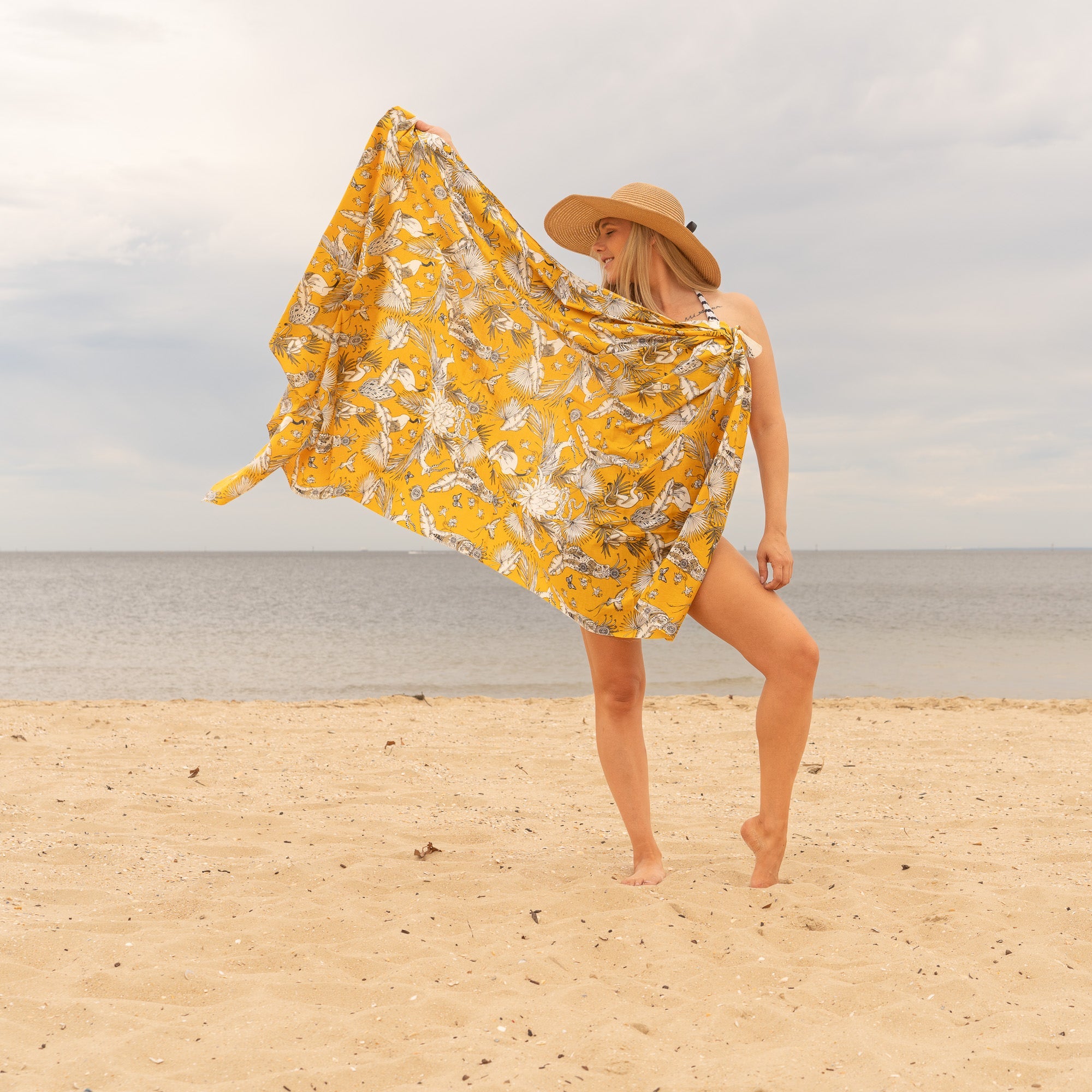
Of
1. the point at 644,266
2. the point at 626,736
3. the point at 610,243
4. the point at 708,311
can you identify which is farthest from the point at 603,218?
the point at 626,736

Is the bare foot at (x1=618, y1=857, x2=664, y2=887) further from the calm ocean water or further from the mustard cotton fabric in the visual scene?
the calm ocean water

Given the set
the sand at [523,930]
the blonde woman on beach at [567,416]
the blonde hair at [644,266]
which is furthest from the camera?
the blonde hair at [644,266]

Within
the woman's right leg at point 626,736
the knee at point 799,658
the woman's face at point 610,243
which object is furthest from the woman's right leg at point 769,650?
the woman's face at point 610,243

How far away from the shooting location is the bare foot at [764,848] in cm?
296

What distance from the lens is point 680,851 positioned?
369 centimetres

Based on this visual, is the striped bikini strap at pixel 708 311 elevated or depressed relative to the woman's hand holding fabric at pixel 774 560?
elevated

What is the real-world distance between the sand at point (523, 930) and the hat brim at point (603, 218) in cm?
223

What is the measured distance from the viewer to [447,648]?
1780cm

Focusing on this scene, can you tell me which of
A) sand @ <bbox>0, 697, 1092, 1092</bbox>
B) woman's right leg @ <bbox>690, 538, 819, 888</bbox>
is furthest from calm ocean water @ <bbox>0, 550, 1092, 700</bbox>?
woman's right leg @ <bbox>690, 538, 819, 888</bbox>

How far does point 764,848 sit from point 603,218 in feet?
7.53

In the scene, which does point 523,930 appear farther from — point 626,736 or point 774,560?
point 774,560

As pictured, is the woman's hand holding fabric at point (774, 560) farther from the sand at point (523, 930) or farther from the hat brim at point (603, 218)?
Answer: the sand at point (523, 930)

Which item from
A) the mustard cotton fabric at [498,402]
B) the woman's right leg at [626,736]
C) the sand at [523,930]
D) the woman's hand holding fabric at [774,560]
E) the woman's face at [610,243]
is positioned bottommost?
the sand at [523,930]

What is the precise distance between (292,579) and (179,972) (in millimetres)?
58506
